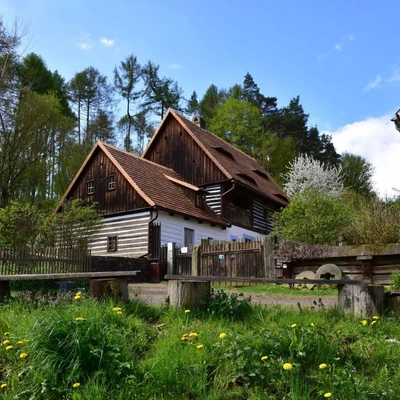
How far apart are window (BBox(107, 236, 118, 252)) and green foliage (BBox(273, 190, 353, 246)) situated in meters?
8.45

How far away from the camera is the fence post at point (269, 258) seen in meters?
15.8

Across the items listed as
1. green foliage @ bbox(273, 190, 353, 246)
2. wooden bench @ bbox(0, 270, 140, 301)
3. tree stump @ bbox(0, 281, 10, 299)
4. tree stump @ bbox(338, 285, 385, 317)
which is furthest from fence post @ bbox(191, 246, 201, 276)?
tree stump @ bbox(338, 285, 385, 317)

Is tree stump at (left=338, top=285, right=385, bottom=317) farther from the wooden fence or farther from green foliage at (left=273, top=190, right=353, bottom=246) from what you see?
green foliage at (left=273, top=190, right=353, bottom=246)

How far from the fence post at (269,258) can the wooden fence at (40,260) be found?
20.4 ft

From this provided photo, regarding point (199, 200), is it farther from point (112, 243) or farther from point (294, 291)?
point (294, 291)

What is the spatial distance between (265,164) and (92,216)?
29.6 metres

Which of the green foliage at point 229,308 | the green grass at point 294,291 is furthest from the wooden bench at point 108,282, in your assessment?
the green grass at point 294,291

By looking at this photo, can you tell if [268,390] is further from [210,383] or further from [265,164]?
[265,164]

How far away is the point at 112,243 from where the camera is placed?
80.3 feet

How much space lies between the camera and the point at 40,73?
1591 inches

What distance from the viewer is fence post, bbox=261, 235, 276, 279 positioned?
15.8 m

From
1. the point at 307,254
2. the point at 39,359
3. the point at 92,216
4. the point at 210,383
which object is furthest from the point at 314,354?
the point at 92,216

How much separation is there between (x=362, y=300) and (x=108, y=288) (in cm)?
336

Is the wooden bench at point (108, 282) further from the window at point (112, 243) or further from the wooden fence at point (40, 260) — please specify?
the window at point (112, 243)
